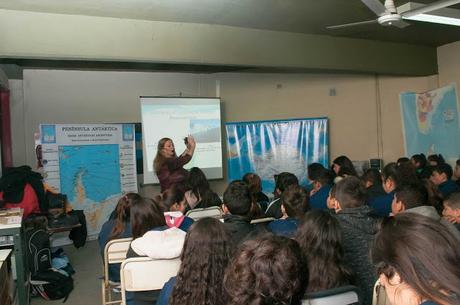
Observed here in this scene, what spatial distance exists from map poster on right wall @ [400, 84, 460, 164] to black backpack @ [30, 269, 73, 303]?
199 inches

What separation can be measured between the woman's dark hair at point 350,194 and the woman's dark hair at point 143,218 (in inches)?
44.3

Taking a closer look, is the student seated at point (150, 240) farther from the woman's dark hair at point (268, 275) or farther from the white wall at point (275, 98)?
the white wall at point (275, 98)

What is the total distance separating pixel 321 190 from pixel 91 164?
10.4 ft

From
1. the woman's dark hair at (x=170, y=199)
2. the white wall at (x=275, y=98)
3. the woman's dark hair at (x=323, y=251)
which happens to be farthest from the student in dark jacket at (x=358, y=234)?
the white wall at (x=275, y=98)

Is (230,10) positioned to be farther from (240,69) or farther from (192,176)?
(240,69)

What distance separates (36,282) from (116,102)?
2871 mm

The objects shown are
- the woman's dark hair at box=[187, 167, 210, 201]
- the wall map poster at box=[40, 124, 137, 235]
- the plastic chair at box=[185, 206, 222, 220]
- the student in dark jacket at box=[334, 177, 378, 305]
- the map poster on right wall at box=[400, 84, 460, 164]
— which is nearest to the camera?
the student in dark jacket at box=[334, 177, 378, 305]

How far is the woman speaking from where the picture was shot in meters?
5.12

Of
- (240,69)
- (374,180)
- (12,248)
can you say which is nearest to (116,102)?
(240,69)

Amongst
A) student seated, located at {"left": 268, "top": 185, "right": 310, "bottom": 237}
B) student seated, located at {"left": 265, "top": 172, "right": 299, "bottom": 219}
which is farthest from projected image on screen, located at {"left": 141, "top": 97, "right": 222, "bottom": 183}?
student seated, located at {"left": 268, "top": 185, "right": 310, "bottom": 237}

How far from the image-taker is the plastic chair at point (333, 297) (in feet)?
4.58

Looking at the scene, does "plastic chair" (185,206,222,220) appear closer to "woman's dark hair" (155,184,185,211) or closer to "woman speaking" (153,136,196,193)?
"woman's dark hair" (155,184,185,211)

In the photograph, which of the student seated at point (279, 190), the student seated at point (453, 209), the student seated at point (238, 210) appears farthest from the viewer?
the student seated at point (279, 190)

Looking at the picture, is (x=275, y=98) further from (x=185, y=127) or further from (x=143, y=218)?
(x=143, y=218)
